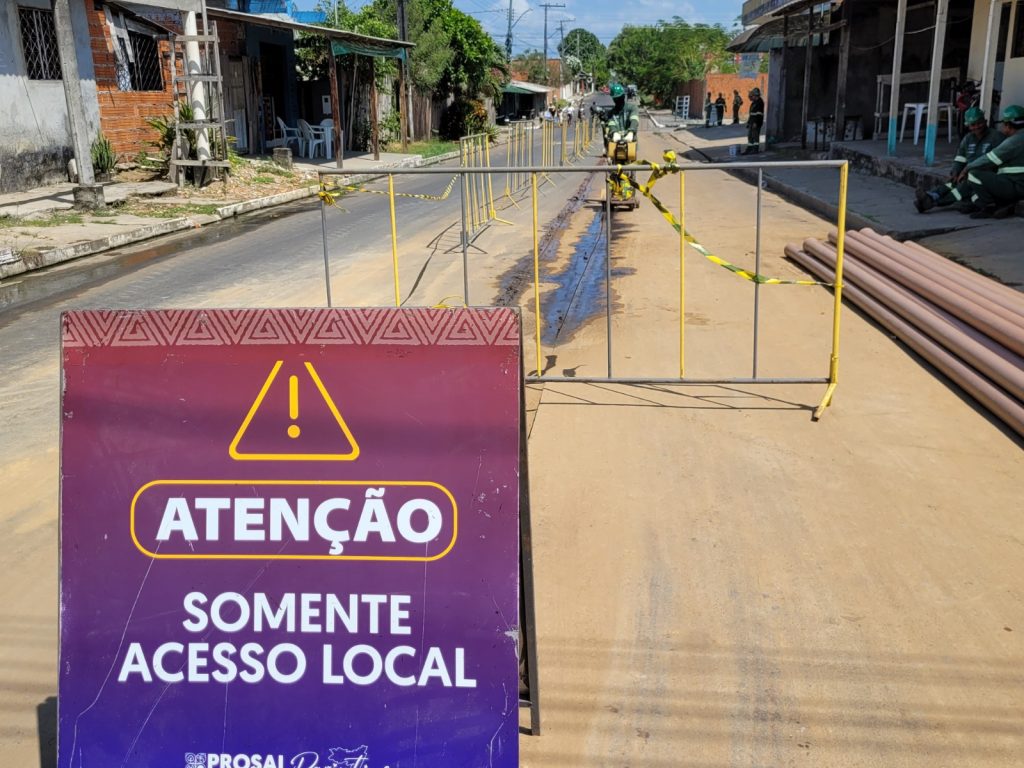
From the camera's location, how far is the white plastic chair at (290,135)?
95.4 ft

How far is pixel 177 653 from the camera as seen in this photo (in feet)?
8.45

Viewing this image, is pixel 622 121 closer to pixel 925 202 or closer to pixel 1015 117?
pixel 925 202

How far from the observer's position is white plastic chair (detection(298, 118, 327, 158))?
29.0m

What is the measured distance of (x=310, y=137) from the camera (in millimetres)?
29109

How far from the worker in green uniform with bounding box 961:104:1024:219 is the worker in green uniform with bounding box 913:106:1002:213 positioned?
345mm

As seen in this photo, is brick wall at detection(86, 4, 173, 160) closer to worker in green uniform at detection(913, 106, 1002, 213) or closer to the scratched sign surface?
worker in green uniform at detection(913, 106, 1002, 213)

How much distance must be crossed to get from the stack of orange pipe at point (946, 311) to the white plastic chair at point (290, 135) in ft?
71.1

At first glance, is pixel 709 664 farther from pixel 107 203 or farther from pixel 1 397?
pixel 107 203

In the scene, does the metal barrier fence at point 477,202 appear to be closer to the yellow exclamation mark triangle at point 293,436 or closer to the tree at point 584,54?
the yellow exclamation mark triangle at point 293,436

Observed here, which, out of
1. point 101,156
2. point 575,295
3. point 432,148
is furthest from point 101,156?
point 432,148

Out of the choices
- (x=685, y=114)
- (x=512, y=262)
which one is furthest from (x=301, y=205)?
(x=685, y=114)

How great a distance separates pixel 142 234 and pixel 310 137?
50.2 feet

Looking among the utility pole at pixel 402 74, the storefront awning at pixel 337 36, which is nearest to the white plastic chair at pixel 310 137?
the storefront awning at pixel 337 36

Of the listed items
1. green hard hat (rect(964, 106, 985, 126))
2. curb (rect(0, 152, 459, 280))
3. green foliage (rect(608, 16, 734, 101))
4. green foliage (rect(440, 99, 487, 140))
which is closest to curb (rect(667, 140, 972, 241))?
green hard hat (rect(964, 106, 985, 126))
